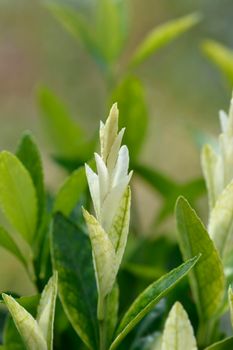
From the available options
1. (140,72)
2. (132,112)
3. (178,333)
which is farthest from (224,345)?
(140,72)

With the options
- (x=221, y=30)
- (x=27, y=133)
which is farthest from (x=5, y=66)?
(x=27, y=133)

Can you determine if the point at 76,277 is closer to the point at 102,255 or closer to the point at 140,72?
the point at 102,255

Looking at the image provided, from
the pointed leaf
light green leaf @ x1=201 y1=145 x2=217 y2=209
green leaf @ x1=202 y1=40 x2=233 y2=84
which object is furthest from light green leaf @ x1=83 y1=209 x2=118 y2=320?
green leaf @ x1=202 y1=40 x2=233 y2=84

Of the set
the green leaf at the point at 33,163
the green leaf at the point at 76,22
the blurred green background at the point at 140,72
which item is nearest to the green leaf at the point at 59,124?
the green leaf at the point at 76,22

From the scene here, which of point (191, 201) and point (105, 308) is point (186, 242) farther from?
point (191, 201)

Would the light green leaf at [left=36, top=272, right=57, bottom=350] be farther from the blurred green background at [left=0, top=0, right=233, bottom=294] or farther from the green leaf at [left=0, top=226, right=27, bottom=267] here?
the blurred green background at [left=0, top=0, right=233, bottom=294]
